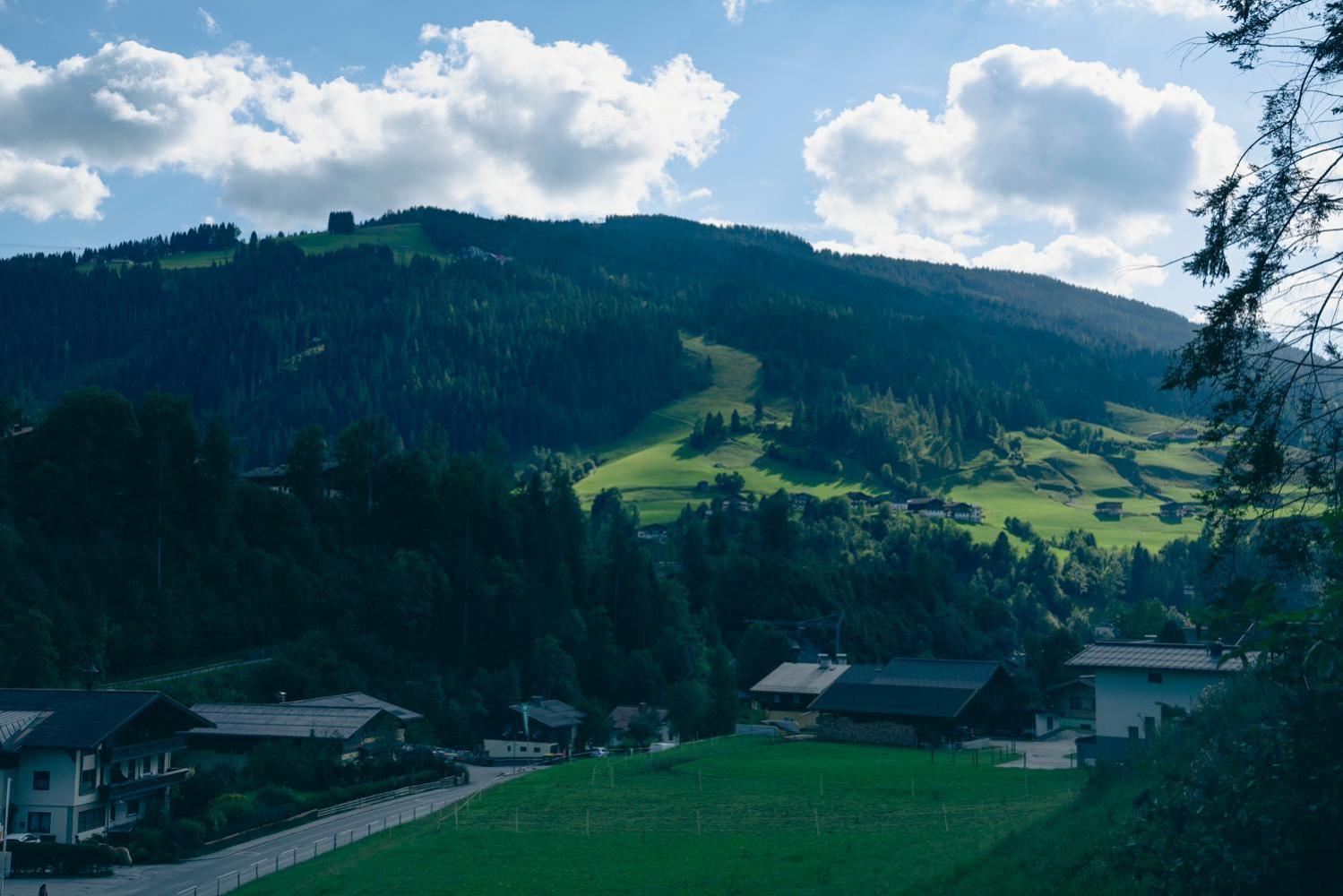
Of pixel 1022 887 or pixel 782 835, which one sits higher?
pixel 1022 887

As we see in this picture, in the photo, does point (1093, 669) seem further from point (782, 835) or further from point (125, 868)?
point (125, 868)

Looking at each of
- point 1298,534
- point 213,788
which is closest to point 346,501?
point 213,788

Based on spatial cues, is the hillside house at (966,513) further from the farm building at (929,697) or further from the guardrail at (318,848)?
the guardrail at (318,848)

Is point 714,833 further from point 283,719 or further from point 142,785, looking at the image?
point 283,719

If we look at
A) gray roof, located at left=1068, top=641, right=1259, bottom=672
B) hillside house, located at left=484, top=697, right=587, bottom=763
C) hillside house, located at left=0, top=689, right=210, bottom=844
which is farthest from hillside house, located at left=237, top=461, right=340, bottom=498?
gray roof, located at left=1068, top=641, right=1259, bottom=672

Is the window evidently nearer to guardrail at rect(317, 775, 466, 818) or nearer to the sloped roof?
→ guardrail at rect(317, 775, 466, 818)

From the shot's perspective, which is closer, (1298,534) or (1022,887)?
(1298,534)

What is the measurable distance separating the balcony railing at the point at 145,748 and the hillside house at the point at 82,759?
0.04m

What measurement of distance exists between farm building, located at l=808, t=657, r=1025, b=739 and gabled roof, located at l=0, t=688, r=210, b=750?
3819 cm

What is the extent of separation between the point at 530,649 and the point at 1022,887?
66934 mm

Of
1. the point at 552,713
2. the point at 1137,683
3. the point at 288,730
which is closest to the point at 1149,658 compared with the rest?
the point at 1137,683

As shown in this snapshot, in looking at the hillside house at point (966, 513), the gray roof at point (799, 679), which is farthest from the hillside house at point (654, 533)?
the gray roof at point (799, 679)

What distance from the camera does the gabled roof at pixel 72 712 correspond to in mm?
44219

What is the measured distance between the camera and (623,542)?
9869cm
